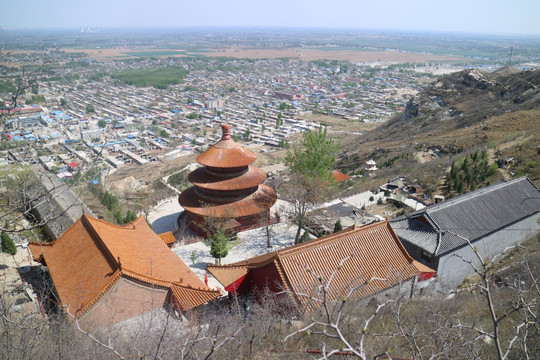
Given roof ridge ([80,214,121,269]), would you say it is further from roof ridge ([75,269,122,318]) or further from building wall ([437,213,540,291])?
building wall ([437,213,540,291])

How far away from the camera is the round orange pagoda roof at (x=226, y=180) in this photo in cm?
2297

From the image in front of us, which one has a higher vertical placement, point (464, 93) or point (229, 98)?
point (464, 93)

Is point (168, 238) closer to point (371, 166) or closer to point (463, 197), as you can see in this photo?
point (463, 197)

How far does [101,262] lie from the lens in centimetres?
1355

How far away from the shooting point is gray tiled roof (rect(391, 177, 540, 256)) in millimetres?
17994

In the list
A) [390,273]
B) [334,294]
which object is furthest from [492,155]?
[334,294]

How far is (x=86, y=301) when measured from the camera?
1235 centimetres

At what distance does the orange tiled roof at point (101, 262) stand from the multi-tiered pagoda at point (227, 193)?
6.09 meters

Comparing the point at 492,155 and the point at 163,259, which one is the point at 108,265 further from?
the point at 492,155

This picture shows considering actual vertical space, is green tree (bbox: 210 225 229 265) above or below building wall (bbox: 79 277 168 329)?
below

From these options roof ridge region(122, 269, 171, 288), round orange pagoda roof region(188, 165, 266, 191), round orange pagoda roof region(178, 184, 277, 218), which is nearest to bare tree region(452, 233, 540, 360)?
roof ridge region(122, 269, 171, 288)

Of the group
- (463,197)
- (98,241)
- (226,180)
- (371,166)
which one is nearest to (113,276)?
(98,241)

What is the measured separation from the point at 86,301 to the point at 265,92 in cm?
13354

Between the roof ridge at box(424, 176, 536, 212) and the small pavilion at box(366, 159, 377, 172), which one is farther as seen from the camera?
the small pavilion at box(366, 159, 377, 172)
